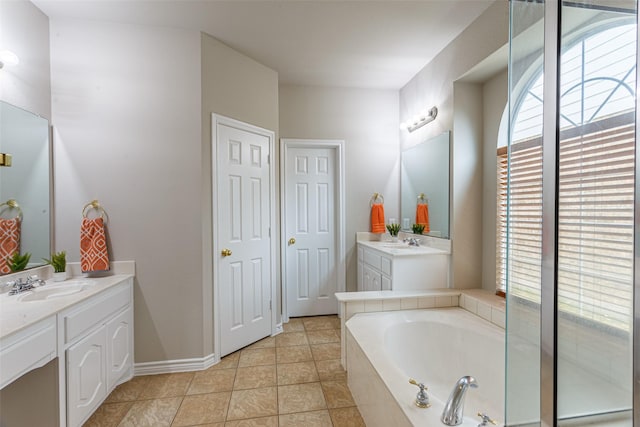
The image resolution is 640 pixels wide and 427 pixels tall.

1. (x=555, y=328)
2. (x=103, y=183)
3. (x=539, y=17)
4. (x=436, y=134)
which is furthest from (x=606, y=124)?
(x=103, y=183)

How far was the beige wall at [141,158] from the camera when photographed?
2.22 metres

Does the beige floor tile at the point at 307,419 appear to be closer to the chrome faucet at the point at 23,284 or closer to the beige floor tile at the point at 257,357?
the beige floor tile at the point at 257,357

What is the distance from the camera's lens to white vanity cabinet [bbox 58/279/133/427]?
63.0 inches

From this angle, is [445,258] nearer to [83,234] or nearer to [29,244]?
[83,234]

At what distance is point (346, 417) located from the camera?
5.95ft

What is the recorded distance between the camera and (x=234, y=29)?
2.38 metres

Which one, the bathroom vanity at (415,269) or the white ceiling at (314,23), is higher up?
the white ceiling at (314,23)

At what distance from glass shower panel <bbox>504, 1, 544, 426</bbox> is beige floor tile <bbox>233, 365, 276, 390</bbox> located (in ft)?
6.43

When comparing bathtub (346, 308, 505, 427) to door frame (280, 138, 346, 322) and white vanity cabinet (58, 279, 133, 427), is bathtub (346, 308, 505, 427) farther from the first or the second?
white vanity cabinet (58, 279, 133, 427)

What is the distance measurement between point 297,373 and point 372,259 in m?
1.27

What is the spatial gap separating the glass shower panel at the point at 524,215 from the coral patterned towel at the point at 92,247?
2516mm

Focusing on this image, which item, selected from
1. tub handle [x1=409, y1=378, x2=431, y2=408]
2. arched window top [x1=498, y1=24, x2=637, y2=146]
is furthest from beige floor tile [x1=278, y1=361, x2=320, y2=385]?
arched window top [x1=498, y1=24, x2=637, y2=146]

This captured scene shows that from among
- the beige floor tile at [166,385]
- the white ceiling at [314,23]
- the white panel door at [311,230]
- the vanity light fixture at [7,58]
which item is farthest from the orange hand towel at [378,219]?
the vanity light fixture at [7,58]

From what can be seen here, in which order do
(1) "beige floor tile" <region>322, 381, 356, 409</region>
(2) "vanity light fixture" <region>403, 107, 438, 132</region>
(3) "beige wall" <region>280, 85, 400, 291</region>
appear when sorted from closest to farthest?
(1) "beige floor tile" <region>322, 381, 356, 409</region>, (2) "vanity light fixture" <region>403, 107, 438, 132</region>, (3) "beige wall" <region>280, 85, 400, 291</region>
